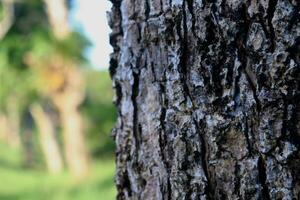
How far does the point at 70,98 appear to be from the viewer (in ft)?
43.8

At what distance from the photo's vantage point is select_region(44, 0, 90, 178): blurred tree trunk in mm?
12727

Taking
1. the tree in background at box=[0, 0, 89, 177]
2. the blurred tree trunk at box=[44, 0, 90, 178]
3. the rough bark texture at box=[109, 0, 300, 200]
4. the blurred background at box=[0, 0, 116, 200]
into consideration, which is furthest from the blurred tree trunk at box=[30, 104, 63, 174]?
the rough bark texture at box=[109, 0, 300, 200]

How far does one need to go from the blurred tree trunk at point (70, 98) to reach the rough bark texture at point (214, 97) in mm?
10232

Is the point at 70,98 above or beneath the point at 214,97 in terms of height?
above

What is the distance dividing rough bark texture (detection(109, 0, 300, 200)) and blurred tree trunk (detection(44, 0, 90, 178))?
33.6ft

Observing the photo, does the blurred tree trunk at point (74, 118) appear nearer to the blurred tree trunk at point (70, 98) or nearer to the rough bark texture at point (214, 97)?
the blurred tree trunk at point (70, 98)

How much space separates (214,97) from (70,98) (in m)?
12.3

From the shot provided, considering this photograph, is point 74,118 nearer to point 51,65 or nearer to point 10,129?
point 51,65

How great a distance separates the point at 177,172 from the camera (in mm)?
1181

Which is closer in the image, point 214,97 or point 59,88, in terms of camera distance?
point 214,97

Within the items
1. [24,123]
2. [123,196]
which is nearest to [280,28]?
[123,196]

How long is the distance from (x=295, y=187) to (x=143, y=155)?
31 cm

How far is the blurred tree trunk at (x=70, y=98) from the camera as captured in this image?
501 inches

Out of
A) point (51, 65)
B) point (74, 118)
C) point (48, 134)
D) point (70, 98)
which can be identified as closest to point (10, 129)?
point (48, 134)
